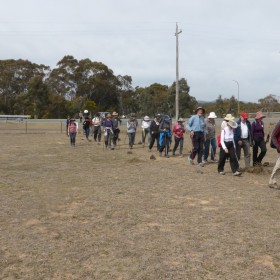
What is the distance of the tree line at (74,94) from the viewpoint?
66.9 m

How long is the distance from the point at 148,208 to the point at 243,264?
98.1 inches

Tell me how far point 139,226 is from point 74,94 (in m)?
70.0

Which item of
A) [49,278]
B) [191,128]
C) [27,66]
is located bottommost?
[49,278]

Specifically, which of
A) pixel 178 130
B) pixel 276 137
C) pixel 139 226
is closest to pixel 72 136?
pixel 178 130

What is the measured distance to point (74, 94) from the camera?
242ft

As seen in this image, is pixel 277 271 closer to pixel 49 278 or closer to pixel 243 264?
pixel 243 264

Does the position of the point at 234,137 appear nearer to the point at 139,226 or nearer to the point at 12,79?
the point at 139,226

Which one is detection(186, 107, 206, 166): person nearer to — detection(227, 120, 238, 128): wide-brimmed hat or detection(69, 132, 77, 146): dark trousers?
detection(227, 120, 238, 128): wide-brimmed hat

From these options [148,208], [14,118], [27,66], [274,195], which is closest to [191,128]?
[274,195]

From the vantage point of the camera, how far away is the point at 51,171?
1048 cm

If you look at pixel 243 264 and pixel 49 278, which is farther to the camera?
pixel 243 264

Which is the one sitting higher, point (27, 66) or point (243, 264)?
point (27, 66)

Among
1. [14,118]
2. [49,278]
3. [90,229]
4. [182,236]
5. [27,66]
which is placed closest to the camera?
[49,278]

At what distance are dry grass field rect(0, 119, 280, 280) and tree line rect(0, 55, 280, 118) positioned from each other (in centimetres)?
5822
